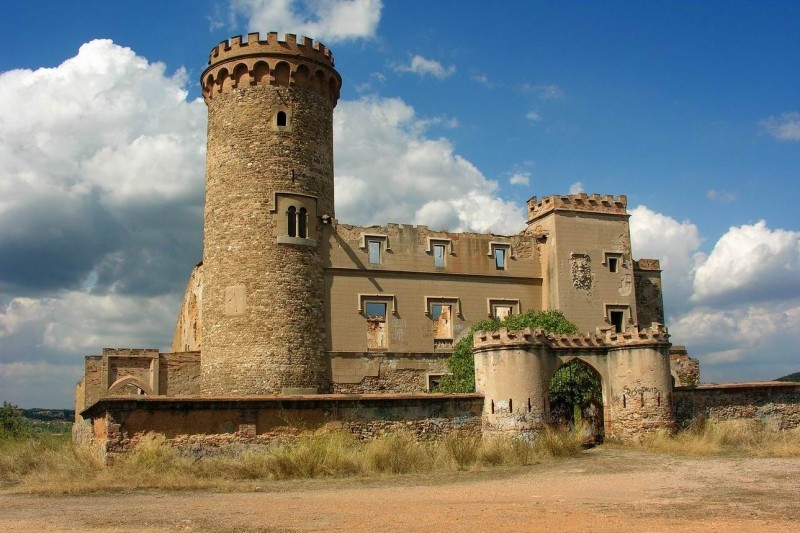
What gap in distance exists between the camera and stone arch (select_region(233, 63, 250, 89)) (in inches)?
1236

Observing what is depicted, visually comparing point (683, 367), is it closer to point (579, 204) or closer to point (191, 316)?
point (579, 204)

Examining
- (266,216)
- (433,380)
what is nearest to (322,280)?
(266,216)

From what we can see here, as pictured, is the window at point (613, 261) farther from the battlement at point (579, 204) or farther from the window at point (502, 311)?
the window at point (502, 311)

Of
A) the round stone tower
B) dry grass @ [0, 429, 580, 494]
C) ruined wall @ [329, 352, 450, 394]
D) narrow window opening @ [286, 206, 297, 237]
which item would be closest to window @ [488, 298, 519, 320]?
ruined wall @ [329, 352, 450, 394]

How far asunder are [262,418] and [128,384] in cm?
1131

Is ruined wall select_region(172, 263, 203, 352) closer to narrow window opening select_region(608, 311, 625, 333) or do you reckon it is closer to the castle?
the castle

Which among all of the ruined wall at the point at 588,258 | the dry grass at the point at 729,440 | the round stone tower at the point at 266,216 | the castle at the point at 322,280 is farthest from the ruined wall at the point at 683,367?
the round stone tower at the point at 266,216

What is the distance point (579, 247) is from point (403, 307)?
806cm

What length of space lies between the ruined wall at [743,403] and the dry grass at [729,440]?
293mm

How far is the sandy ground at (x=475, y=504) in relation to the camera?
12375 millimetres

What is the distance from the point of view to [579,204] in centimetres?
3531

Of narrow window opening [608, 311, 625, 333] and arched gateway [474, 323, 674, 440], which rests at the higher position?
narrow window opening [608, 311, 625, 333]

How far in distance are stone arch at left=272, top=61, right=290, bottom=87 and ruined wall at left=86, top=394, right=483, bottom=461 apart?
1380 centimetres

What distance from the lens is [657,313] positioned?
37125 millimetres
